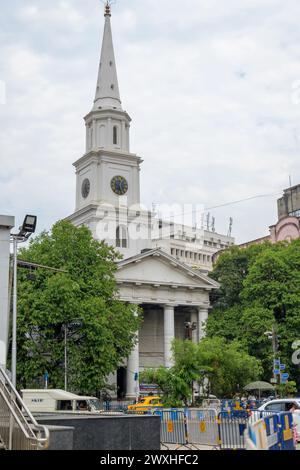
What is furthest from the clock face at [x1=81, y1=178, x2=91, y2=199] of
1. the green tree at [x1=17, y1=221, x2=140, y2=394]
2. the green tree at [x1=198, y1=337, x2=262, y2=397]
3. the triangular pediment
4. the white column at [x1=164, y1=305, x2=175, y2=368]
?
the green tree at [x1=198, y1=337, x2=262, y2=397]

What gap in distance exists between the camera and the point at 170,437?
21703 millimetres

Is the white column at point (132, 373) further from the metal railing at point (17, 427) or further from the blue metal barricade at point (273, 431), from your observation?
the metal railing at point (17, 427)

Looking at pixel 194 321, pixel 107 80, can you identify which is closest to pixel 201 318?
pixel 194 321

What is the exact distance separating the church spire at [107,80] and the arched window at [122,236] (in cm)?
1433

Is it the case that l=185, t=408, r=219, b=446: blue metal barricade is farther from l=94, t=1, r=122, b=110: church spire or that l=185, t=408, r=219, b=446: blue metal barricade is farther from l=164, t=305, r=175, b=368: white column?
l=94, t=1, r=122, b=110: church spire

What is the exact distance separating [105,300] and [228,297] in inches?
766

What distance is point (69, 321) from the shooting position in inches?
1690

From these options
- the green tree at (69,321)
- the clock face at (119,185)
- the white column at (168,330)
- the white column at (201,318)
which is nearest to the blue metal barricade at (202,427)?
the green tree at (69,321)

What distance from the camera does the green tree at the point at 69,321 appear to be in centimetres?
4191

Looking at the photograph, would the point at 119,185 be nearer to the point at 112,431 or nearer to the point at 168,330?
the point at 168,330

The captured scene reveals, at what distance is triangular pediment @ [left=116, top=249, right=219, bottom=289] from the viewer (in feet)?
204

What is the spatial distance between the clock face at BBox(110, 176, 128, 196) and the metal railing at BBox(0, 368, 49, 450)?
6336cm
